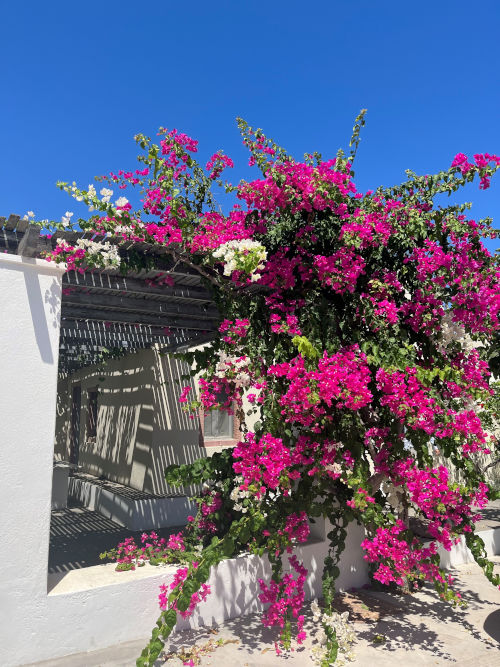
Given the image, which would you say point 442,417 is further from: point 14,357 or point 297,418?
point 14,357

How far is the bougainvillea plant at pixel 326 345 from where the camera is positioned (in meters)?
4.93

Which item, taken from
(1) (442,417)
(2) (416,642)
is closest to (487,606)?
(2) (416,642)

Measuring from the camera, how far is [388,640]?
501cm

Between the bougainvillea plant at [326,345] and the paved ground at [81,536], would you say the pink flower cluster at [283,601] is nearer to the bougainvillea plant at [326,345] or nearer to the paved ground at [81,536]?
the bougainvillea plant at [326,345]

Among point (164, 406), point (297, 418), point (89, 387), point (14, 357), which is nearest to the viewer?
point (14, 357)

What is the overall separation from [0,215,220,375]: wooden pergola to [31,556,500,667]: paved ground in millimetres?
3445

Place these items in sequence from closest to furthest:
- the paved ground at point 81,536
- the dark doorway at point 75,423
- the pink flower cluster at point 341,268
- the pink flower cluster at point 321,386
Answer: the pink flower cluster at point 321,386, the pink flower cluster at point 341,268, the paved ground at point 81,536, the dark doorway at point 75,423

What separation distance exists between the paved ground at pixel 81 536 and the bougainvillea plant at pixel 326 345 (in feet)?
9.13

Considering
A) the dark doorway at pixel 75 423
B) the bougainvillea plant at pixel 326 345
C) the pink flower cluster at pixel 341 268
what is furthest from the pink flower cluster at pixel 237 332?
the dark doorway at pixel 75 423

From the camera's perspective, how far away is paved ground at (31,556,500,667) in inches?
177

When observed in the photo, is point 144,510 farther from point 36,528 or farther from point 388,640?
point 388,640

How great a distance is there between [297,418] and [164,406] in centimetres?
644

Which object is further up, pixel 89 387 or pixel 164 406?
pixel 89 387

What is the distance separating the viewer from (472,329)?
5.56 metres
